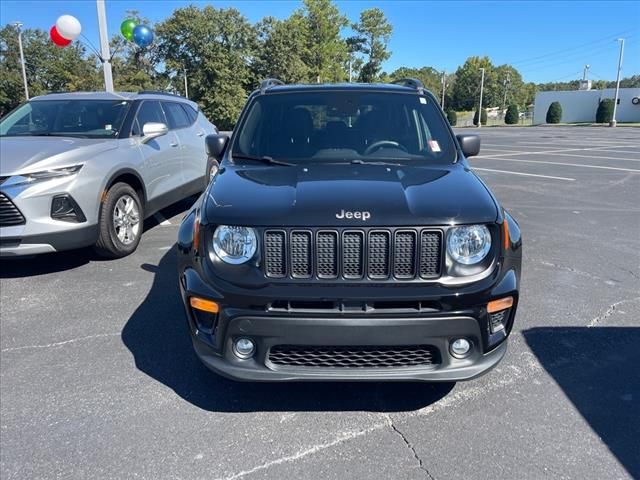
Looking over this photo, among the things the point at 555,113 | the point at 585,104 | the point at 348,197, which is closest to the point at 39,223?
the point at 348,197

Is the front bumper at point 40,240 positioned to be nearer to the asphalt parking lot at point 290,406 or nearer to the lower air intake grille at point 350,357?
the asphalt parking lot at point 290,406

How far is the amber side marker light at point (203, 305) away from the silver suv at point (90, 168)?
2.83 m

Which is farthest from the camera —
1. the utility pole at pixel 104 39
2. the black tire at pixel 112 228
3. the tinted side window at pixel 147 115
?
the utility pole at pixel 104 39

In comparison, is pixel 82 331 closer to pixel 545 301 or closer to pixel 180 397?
pixel 180 397

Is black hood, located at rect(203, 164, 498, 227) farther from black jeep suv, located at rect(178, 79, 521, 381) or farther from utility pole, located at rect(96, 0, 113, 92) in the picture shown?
utility pole, located at rect(96, 0, 113, 92)

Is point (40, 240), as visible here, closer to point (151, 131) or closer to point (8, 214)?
point (8, 214)

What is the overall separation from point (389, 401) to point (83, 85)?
49399 mm

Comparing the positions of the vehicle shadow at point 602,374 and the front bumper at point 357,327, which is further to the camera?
the vehicle shadow at point 602,374

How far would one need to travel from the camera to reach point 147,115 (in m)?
6.50

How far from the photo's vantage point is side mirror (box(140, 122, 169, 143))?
5.84m

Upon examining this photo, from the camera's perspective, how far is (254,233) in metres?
2.53

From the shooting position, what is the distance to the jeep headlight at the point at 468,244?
2.53 meters

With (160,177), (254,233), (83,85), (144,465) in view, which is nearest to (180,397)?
(144,465)

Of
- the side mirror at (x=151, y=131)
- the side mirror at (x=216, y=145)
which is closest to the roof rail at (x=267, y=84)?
the side mirror at (x=216, y=145)
